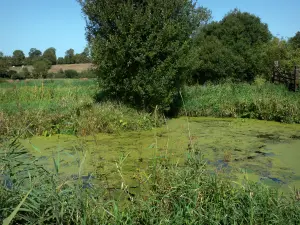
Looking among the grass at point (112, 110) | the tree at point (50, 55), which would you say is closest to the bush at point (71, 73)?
the tree at point (50, 55)

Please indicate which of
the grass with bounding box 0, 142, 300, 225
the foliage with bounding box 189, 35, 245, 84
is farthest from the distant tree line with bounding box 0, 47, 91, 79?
the grass with bounding box 0, 142, 300, 225

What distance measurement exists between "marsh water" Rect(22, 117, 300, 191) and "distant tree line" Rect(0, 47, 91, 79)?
4609 mm

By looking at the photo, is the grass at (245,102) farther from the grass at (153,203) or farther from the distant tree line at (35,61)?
the grass at (153,203)

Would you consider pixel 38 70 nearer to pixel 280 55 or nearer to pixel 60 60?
pixel 280 55

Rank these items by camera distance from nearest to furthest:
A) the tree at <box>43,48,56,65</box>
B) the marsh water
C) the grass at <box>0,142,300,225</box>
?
1. the grass at <box>0,142,300,225</box>
2. the marsh water
3. the tree at <box>43,48,56,65</box>

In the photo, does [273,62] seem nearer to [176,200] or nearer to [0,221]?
[176,200]

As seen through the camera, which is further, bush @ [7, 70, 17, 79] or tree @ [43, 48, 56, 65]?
tree @ [43, 48, 56, 65]

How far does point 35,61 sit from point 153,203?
26841 mm

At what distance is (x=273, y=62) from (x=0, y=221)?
2205cm

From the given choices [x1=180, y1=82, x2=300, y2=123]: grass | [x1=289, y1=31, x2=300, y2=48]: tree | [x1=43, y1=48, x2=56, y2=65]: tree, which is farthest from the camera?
[x1=43, y1=48, x2=56, y2=65]: tree

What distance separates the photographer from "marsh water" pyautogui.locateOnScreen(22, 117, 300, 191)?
560 centimetres

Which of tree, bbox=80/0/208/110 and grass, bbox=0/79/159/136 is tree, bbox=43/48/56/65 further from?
grass, bbox=0/79/159/136

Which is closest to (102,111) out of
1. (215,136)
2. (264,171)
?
(215,136)

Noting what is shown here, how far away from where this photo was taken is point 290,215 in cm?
355
